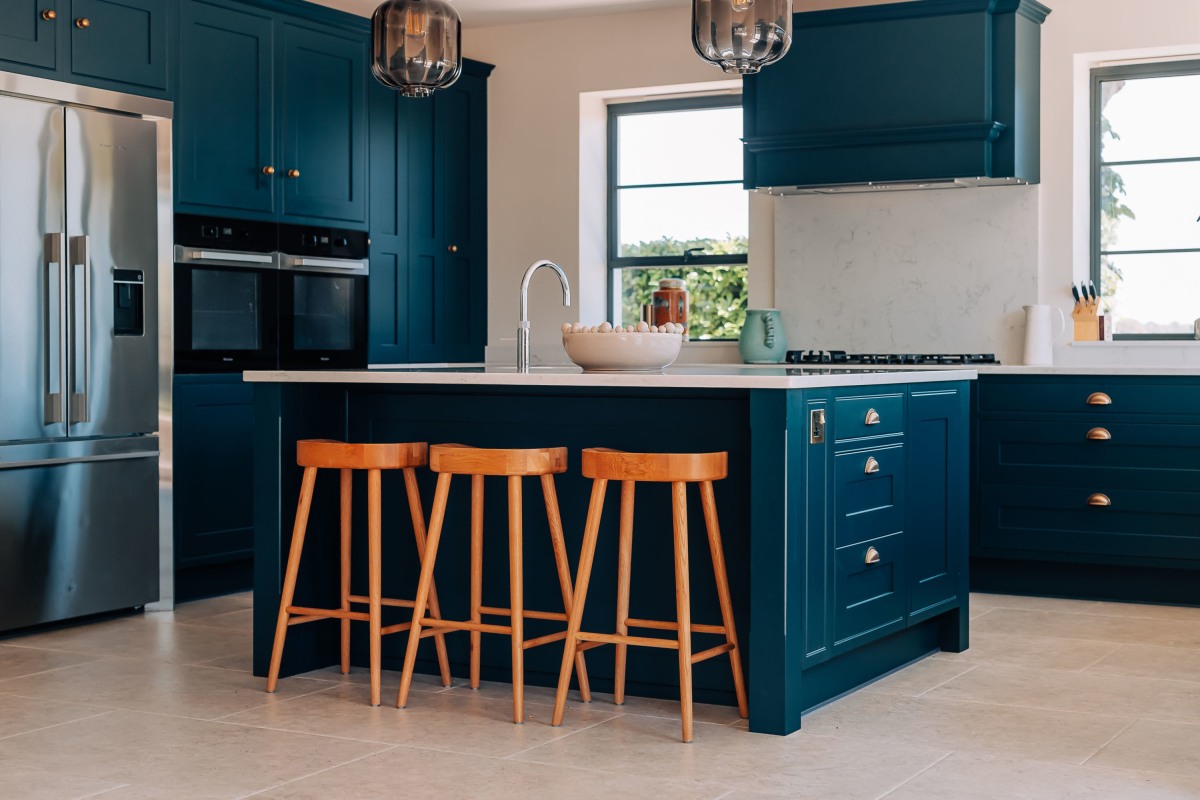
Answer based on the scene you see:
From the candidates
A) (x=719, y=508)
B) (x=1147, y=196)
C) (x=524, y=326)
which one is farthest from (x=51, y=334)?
(x=1147, y=196)

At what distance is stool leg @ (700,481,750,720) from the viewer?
3.36 m

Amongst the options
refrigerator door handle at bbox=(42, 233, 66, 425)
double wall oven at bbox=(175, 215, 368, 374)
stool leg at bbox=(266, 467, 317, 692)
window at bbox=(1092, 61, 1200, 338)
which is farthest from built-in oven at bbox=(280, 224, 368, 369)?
window at bbox=(1092, 61, 1200, 338)

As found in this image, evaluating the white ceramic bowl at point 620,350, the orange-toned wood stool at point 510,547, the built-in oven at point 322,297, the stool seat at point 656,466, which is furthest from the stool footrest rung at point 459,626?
the built-in oven at point 322,297

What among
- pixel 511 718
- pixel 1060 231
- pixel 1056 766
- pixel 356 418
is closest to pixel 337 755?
pixel 511 718

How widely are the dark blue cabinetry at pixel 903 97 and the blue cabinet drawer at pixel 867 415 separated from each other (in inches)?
79.7

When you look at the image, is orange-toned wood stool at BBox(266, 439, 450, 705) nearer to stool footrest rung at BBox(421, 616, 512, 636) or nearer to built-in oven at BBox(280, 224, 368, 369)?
stool footrest rung at BBox(421, 616, 512, 636)

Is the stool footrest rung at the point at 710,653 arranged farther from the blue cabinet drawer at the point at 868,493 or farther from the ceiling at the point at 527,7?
the ceiling at the point at 527,7

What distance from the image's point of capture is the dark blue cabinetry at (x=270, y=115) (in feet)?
16.9

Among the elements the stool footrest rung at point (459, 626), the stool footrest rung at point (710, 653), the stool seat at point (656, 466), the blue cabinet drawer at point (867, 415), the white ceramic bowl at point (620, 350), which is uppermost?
the white ceramic bowl at point (620, 350)

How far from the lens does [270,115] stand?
5504 mm

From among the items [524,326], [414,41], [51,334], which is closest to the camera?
[414,41]

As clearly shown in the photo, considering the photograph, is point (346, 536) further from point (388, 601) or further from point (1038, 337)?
point (1038, 337)

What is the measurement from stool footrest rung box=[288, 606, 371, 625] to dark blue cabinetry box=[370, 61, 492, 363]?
8.32ft

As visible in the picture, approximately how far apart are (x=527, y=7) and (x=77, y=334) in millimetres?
2865
